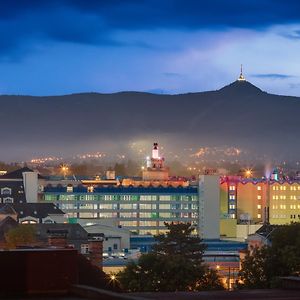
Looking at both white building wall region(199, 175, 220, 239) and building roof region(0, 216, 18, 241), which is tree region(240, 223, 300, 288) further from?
white building wall region(199, 175, 220, 239)

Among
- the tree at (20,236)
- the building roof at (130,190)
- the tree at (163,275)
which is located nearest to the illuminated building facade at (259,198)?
the building roof at (130,190)

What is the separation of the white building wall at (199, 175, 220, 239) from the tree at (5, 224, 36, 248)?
4552 centimetres

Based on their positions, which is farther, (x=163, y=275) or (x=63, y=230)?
(x=63, y=230)

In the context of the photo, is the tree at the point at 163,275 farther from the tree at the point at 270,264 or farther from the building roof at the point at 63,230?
the building roof at the point at 63,230

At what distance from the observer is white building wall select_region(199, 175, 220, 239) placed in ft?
316

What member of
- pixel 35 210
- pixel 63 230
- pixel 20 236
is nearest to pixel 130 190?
pixel 35 210

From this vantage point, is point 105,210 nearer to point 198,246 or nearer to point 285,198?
point 285,198

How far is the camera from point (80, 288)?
8.38 m

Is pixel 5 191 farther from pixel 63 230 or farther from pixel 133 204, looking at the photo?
pixel 63 230

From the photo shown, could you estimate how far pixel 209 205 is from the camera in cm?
9938

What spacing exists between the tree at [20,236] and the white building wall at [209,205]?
45515 mm

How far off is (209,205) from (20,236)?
51924mm

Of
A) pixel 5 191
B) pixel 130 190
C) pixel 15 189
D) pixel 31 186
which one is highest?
pixel 31 186

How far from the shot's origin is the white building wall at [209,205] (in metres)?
96.2
